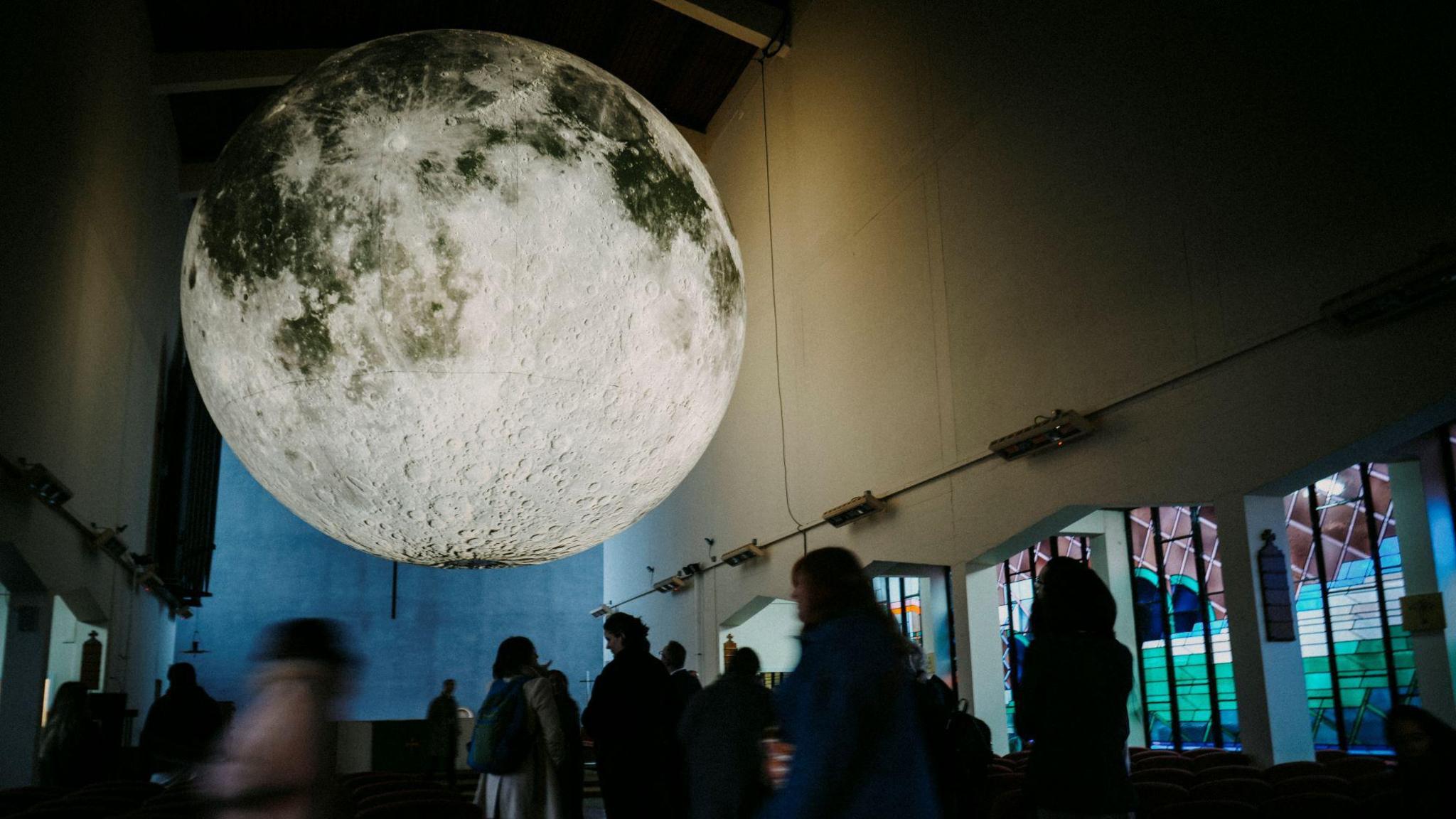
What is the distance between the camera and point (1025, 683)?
2836 mm

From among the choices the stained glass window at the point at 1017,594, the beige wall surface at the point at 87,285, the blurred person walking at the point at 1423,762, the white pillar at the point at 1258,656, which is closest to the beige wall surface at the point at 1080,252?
the white pillar at the point at 1258,656

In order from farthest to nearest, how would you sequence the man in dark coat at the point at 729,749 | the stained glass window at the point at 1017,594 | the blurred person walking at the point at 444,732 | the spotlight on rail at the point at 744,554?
1. the stained glass window at the point at 1017,594
2. the spotlight on rail at the point at 744,554
3. the blurred person walking at the point at 444,732
4. the man in dark coat at the point at 729,749

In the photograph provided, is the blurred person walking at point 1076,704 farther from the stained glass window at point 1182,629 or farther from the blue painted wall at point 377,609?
the blue painted wall at point 377,609

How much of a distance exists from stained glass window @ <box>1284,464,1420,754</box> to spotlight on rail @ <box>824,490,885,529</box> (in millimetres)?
4185

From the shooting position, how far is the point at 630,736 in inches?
186

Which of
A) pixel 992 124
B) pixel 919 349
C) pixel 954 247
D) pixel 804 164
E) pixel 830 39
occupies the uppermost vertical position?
pixel 830 39

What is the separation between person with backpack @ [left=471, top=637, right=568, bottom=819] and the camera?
4648 millimetres

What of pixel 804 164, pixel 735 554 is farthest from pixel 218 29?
pixel 735 554

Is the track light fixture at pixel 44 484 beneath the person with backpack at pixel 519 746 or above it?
above

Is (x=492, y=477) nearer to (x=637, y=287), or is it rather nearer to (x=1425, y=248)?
(x=637, y=287)

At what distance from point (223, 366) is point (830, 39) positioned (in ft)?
36.3

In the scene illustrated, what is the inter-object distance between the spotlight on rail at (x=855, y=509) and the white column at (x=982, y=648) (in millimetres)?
1394

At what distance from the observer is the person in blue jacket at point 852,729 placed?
74.6 inches

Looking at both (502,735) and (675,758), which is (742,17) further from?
(502,735)
